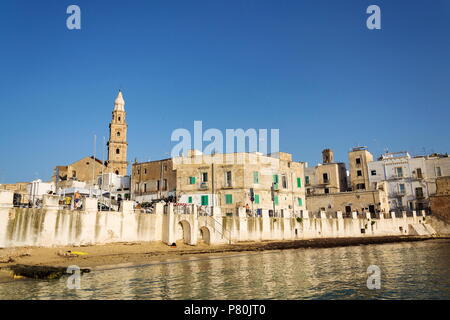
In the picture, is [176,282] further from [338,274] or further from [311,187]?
[311,187]

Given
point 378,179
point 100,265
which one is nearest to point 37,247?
point 100,265

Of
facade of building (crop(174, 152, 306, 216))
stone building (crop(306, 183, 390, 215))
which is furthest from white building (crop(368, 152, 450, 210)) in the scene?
facade of building (crop(174, 152, 306, 216))

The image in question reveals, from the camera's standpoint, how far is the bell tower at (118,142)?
236 feet

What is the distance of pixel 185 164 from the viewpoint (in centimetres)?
4666

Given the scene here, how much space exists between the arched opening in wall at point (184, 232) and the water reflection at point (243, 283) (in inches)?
405

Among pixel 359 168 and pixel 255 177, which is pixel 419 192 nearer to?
pixel 359 168

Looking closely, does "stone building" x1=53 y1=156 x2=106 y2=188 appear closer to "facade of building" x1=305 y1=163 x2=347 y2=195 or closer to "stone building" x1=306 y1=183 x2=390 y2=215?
"facade of building" x1=305 y1=163 x2=347 y2=195

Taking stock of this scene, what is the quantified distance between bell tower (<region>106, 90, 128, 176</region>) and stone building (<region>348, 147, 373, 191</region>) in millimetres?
41675

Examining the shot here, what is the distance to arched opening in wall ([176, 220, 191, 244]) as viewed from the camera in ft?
101

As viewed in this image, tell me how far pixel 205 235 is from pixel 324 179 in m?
37.3

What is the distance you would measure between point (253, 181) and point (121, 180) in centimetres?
2376

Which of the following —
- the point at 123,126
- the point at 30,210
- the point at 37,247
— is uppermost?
the point at 123,126

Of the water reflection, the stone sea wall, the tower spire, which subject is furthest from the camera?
the tower spire

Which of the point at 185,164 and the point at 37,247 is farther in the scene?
the point at 185,164
